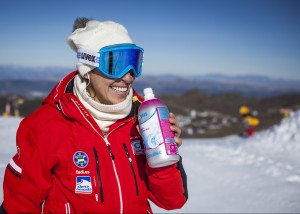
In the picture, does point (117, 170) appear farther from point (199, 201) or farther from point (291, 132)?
point (291, 132)

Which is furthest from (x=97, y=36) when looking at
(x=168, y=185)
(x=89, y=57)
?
(x=168, y=185)

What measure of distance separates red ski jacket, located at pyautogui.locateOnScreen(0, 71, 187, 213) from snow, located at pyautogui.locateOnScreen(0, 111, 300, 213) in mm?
1986

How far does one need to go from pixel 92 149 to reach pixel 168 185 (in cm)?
68

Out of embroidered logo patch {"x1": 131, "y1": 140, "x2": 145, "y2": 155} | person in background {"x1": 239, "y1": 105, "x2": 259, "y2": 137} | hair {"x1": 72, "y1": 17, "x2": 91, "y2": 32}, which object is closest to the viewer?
embroidered logo patch {"x1": 131, "y1": 140, "x2": 145, "y2": 155}

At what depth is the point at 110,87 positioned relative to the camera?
242 centimetres

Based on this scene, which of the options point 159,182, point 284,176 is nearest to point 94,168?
point 159,182

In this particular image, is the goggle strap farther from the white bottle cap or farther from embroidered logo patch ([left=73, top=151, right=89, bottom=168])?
embroidered logo patch ([left=73, top=151, right=89, bottom=168])

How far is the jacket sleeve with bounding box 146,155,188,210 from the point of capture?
231 cm

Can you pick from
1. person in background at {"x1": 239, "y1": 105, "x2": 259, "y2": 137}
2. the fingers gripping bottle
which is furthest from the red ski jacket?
person in background at {"x1": 239, "y1": 105, "x2": 259, "y2": 137}

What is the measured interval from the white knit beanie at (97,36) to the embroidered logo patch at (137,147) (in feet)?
2.42

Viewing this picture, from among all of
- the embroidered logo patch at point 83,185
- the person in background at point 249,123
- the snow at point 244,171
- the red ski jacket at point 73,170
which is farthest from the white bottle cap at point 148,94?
the person in background at point 249,123

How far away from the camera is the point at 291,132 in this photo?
8.39 metres

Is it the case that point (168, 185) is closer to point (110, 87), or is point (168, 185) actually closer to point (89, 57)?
point (110, 87)

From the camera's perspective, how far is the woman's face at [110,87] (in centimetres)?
240
